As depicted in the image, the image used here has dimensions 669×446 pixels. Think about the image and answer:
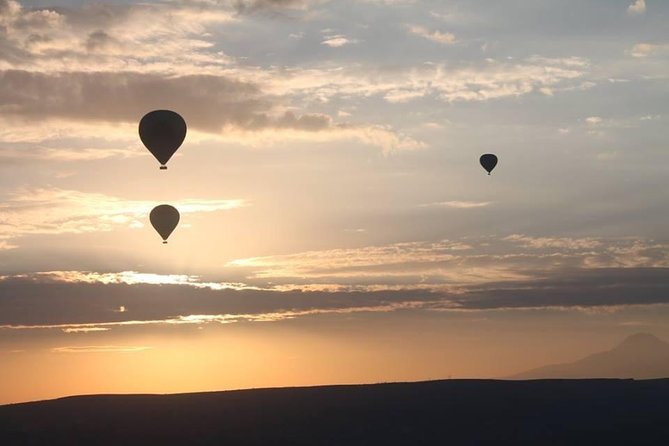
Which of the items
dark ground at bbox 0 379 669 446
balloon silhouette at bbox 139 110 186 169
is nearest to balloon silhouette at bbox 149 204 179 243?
balloon silhouette at bbox 139 110 186 169

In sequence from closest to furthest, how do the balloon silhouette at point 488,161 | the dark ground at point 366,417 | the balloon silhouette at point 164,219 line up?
the dark ground at point 366,417 < the balloon silhouette at point 164,219 < the balloon silhouette at point 488,161

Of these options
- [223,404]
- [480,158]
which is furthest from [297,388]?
[480,158]

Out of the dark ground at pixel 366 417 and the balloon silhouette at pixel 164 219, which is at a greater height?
the balloon silhouette at pixel 164 219

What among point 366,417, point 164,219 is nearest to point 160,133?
point 164,219

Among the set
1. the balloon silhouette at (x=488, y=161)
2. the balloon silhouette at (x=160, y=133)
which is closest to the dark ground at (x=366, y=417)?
the balloon silhouette at (x=160, y=133)

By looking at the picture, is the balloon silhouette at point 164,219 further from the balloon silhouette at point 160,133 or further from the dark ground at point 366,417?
the dark ground at point 366,417

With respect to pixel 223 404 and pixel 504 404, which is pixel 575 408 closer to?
pixel 504 404

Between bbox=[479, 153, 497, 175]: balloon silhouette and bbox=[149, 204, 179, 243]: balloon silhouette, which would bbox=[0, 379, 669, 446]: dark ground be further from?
bbox=[479, 153, 497, 175]: balloon silhouette
